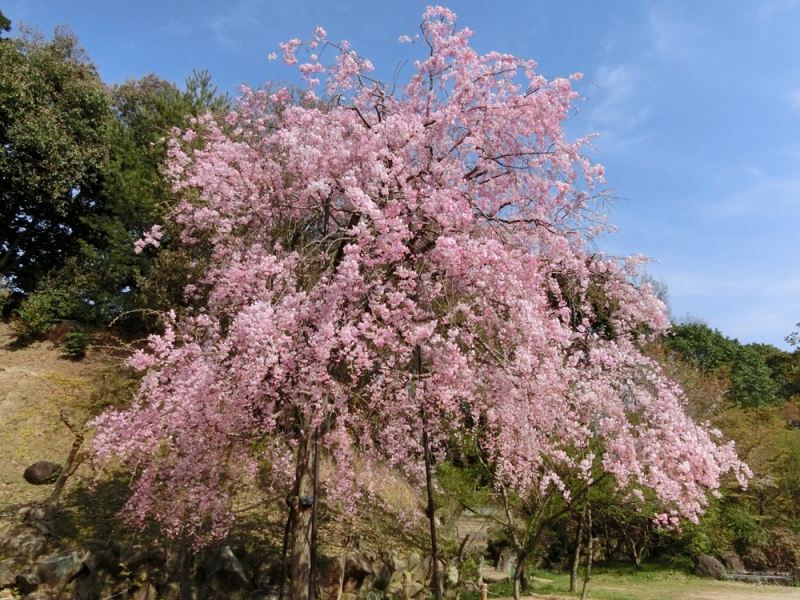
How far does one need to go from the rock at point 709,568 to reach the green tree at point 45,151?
20.2m

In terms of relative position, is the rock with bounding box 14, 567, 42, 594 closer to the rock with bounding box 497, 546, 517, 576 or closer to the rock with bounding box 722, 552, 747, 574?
the rock with bounding box 497, 546, 517, 576

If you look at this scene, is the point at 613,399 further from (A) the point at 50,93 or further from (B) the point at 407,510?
(A) the point at 50,93

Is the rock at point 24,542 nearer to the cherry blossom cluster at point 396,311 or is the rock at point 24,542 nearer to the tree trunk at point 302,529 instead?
the cherry blossom cluster at point 396,311

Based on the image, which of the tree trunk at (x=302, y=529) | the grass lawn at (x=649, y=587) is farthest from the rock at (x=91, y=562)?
the grass lawn at (x=649, y=587)

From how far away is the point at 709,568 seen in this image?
47.5ft

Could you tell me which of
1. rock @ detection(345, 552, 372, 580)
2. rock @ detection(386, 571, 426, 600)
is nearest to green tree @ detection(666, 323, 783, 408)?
rock @ detection(386, 571, 426, 600)

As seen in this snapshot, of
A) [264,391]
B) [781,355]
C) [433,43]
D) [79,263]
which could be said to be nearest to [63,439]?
[79,263]

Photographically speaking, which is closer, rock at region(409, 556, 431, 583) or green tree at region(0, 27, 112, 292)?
rock at region(409, 556, 431, 583)

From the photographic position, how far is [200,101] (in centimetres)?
1462

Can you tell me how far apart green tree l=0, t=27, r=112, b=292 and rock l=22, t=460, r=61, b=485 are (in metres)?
7.48

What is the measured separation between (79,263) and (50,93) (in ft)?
16.8

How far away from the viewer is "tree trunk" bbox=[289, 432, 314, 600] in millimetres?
5344

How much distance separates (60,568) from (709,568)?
15.9 meters

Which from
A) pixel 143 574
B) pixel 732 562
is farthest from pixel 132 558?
pixel 732 562
